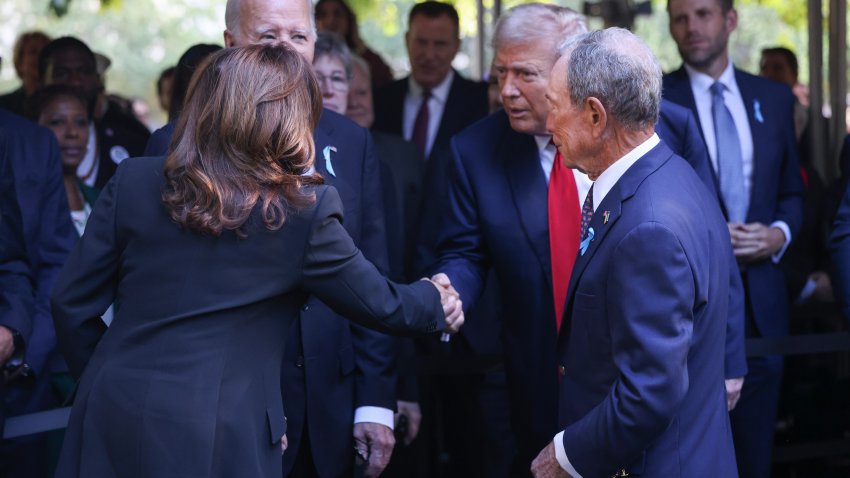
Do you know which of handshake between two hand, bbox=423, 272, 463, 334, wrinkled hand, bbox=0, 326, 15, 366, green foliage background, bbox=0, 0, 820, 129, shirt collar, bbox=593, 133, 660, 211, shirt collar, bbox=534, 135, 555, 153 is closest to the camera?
shirt collar, bbox=593, 133, 660, 211

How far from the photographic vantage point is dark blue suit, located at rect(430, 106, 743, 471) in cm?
399

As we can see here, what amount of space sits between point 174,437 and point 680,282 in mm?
1260

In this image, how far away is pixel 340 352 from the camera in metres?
3.79

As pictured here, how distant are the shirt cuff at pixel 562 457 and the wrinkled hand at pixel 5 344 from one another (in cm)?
194

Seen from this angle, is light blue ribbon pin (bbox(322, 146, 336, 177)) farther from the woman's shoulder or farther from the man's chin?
the woman's shoulder

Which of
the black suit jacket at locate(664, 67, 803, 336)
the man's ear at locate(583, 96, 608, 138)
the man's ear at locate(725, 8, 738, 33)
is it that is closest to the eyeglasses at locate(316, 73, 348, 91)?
the black suit jacket at locate(664, 67, 803, 336)

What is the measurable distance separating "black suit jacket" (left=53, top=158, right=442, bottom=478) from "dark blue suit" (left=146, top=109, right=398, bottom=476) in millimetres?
692

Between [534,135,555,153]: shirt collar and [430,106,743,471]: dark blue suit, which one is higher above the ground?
[534,135,555,153]: shirt collar

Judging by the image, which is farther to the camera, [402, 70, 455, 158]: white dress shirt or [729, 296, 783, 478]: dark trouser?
[402, 70, 455, 158]: white dress shirt

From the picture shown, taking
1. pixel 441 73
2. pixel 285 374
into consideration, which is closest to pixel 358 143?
pixel 285 374

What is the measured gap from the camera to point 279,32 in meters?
3.90

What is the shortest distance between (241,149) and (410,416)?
1.97 meters

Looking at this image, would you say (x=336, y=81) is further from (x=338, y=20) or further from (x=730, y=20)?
(x=338, y=20)

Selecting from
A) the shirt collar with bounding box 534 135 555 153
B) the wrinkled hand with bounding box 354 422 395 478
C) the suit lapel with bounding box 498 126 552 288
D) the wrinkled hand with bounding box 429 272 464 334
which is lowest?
the wrinkled hand with bounding box 354 422 395 478
